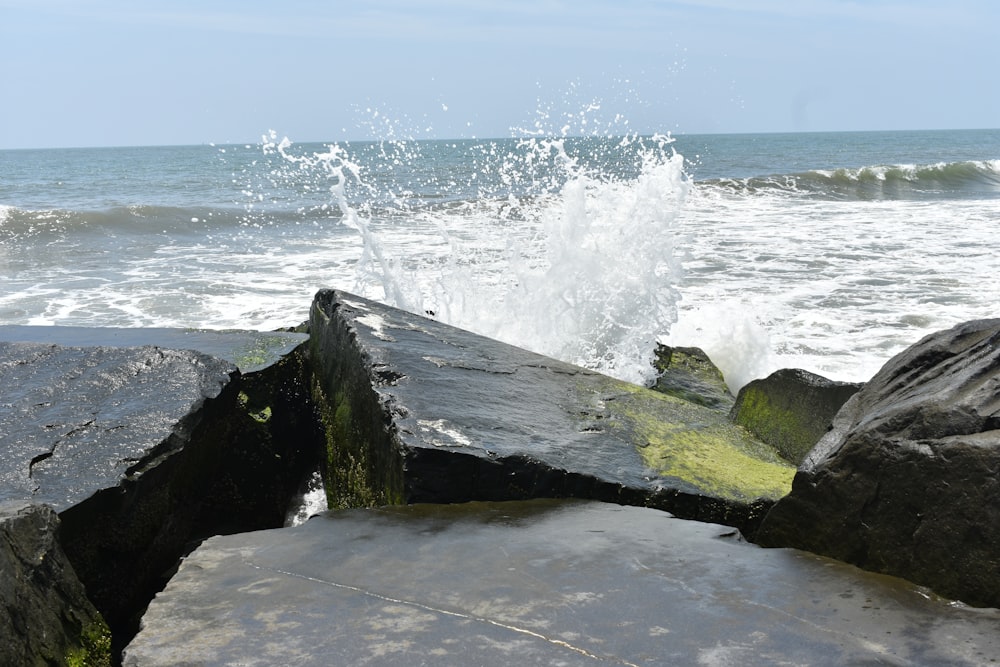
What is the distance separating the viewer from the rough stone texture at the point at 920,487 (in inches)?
73.4

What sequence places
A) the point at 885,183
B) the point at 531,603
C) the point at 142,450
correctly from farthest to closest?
the point at 885,183
the point at 142,450
the point at 531,603

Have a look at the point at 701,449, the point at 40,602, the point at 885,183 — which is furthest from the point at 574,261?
the point at 885,183

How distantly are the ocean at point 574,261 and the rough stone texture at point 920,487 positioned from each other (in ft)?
7.98

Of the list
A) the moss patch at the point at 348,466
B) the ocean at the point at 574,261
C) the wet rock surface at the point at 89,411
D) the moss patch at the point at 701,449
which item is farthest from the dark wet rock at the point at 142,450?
the ocean at the point at 574,261

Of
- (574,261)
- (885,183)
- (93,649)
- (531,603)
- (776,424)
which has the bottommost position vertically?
(93,649)

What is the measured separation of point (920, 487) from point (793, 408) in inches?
64.6

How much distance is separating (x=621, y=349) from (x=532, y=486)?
8.29 feet

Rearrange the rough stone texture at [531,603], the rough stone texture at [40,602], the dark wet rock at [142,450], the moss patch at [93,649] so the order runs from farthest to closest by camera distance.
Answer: the dark wet rock at [142,450] < the moss patch at [93,649] < the rough stone texture at [40,602] < the rough stone texture at [531,603]

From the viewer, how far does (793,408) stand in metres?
3.57

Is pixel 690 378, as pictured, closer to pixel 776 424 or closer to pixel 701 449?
pixel 776 424

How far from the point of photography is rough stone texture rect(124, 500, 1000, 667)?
1668 mm

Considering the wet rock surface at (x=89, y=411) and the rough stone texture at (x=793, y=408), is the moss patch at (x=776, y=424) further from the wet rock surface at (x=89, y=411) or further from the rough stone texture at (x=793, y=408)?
the wet rock surface at (x=89, y=411)

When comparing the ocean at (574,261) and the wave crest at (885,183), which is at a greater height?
the wave crest at (885,183)

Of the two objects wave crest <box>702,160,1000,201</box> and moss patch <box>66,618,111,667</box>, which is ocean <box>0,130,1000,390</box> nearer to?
wave crest <box>702,160,1000,201</box>
